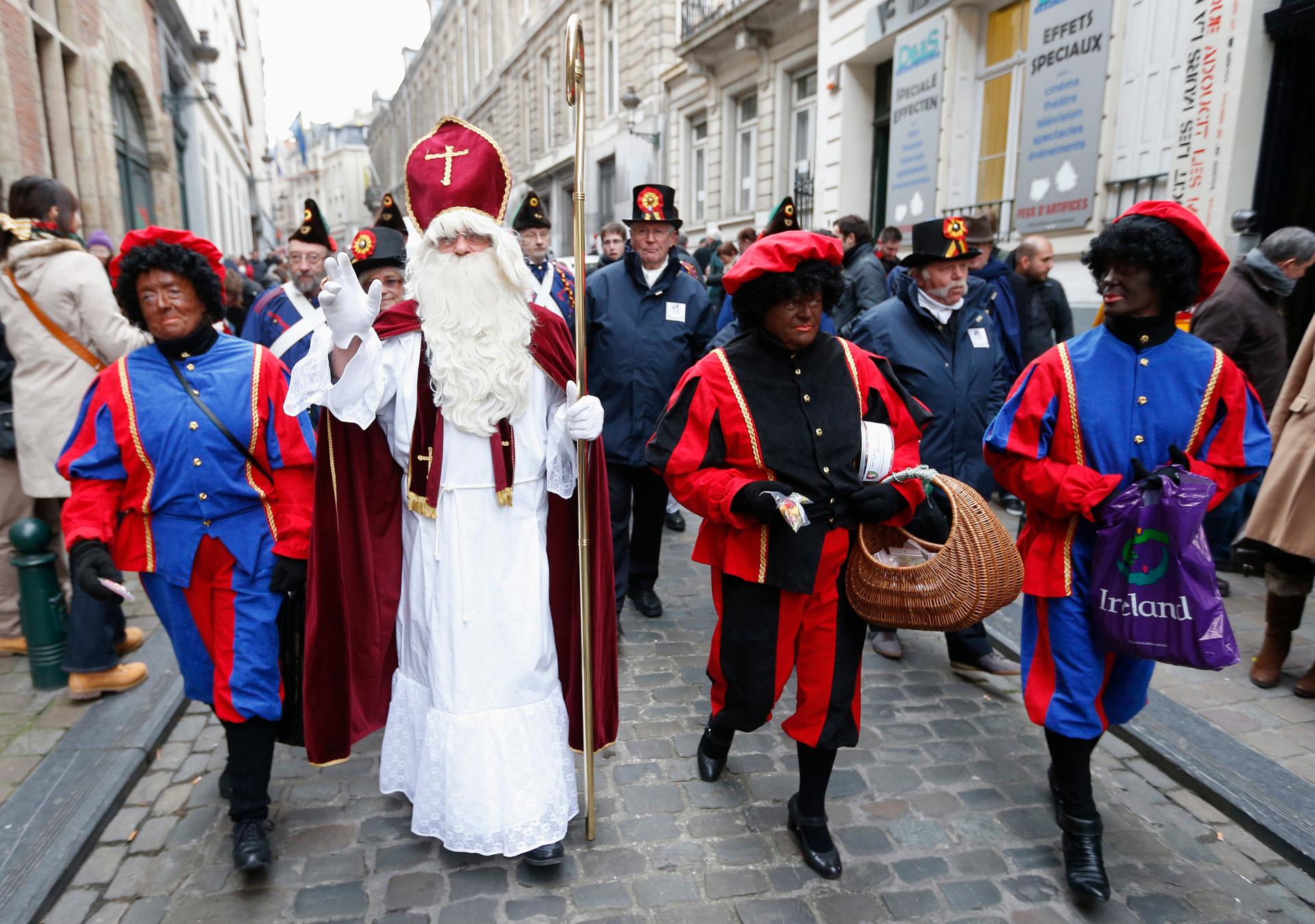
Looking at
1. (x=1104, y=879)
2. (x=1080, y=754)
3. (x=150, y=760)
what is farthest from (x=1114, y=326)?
(x=150, y=760)

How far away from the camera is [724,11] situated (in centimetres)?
1561

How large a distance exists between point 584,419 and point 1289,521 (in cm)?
334

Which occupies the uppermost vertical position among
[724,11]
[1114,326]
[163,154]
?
[724,11]

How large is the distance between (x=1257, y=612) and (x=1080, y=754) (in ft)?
10.2

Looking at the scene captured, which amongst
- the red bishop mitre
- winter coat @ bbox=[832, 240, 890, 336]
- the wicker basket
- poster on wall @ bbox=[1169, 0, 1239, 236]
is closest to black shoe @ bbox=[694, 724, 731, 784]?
the wicker basket

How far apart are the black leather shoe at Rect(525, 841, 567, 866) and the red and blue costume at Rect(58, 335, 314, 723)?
97 cm

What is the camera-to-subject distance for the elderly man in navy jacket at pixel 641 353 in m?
4.89

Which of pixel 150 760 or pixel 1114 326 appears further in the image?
pixel 150 760

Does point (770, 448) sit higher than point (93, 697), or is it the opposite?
point (770, 448)

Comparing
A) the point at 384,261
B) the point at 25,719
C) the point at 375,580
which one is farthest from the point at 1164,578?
the point at 25,719

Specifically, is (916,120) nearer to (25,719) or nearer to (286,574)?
(286,574)

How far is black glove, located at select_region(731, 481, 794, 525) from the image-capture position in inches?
102

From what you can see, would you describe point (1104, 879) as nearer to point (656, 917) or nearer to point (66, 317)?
point (656, 917)

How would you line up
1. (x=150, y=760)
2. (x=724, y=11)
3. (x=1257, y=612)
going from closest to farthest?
(x=150, y=760)
(x=1257, y=612)
(x=724, y=11)
